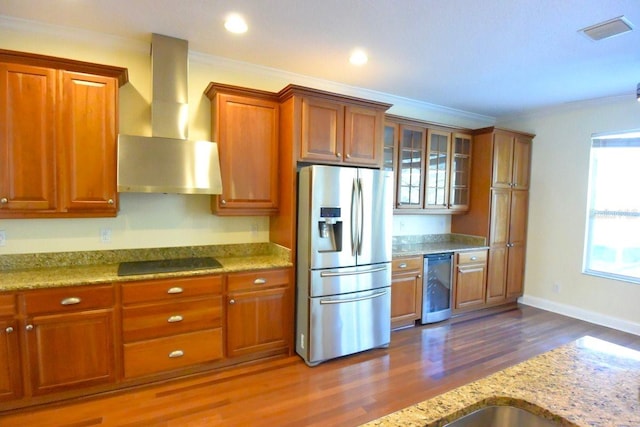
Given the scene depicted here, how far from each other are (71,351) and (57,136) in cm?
153

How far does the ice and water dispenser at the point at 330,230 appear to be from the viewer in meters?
2.96

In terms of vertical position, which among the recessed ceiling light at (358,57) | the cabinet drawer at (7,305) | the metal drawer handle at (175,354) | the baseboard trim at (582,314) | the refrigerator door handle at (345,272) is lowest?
the baseboard trim at (582,314)

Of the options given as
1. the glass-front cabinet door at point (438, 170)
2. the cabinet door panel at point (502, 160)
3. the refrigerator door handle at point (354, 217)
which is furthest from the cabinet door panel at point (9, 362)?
the cabinet door panel at point (502, 160)

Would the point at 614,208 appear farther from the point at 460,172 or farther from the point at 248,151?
the point at 248,151

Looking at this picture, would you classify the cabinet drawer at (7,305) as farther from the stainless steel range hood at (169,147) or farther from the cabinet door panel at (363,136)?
the cabinet door panel at (363,136)

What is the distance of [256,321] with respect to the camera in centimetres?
296

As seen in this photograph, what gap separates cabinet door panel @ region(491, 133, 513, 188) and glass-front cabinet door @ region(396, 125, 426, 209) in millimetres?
1022

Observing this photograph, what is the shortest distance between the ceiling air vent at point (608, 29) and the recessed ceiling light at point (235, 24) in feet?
8.16

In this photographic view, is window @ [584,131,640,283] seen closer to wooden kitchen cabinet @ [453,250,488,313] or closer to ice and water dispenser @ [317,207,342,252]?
wooden kitchen cabinet @ [453,250,488,313]

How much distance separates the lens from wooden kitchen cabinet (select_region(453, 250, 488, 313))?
419 centimetres

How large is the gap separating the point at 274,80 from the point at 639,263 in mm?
4585

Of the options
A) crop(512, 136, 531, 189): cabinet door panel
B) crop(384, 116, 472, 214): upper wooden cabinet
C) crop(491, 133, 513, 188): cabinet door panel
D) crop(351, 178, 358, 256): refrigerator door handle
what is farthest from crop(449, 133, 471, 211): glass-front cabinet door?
crop(351, 178, 358, 256): refrigerator door handle

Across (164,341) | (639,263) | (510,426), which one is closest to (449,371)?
(510,426)

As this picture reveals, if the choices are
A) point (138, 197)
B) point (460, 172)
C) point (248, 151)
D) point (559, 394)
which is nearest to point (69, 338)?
point (138, 197)
